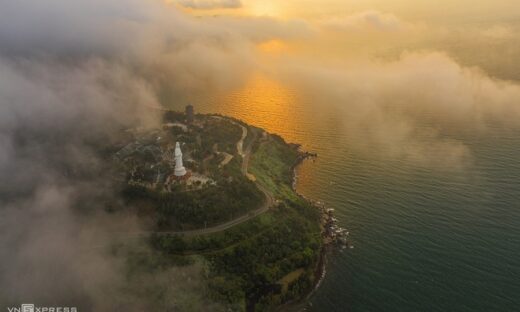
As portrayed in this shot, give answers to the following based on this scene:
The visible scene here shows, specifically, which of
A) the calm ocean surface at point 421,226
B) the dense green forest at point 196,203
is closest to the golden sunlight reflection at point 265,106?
the calm ocean surface at point 421,226

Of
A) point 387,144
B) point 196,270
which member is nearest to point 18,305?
point 196,270

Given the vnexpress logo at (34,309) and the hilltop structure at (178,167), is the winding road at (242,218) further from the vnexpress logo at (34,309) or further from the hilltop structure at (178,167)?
the vnexpress logo at (34,309)

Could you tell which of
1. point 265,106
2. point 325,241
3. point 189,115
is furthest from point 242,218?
point 265,106

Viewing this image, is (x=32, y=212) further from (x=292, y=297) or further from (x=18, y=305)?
(x=292, y=297)

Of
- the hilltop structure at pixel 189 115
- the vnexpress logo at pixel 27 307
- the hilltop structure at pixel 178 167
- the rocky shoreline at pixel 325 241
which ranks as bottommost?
the vnexpress logo at pixel 27 307

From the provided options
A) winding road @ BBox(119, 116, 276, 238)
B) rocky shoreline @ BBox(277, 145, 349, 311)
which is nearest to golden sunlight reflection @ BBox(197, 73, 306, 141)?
winding road @ BBox(119, 116, 276, 238)

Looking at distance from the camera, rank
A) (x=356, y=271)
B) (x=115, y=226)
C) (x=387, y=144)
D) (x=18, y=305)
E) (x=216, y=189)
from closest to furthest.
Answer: (x=18, y=305), (x=356, y=271), (x=115, y=226), (x=216, y=189), (x=387, y=144)

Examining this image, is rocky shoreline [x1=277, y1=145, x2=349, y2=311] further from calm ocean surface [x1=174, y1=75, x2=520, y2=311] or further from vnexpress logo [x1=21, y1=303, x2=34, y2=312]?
vnexpress logo [x1=21, y1=303, x2=34, y2=312]

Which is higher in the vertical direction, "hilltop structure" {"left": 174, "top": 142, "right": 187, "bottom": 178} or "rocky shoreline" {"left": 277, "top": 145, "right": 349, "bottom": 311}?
"hilltop structure" {"left": 174, "top": 142, "right": 187, "bottom": 178}

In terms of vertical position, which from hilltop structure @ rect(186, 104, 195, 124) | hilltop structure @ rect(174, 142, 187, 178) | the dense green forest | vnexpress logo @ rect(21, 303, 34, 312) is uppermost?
hilltop structure @ rect(186, 104, 195, 124)
